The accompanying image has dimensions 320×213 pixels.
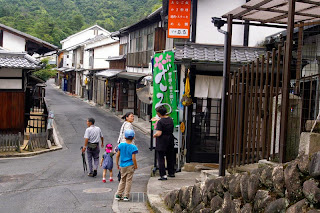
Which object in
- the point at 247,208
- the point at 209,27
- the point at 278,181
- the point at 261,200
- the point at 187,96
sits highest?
the point at 209,27

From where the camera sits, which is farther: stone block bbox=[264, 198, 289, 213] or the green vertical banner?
the green vertical banner

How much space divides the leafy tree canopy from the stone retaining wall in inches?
2916

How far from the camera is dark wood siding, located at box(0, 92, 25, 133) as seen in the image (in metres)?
18.6

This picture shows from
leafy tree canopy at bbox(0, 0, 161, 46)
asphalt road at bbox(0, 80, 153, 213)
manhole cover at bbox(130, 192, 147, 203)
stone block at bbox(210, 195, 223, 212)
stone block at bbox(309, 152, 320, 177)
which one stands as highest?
leafy tree canopy at bbox(0, 0, 161, 46)

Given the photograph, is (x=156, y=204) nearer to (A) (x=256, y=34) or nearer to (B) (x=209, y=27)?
(B) (x=209, y=27)

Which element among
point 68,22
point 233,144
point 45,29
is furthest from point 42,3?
point 233,144

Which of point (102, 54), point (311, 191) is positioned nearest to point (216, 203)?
point (311, 191)

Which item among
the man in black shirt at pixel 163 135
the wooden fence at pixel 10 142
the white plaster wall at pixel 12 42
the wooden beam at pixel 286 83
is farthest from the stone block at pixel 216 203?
the white plaster wall at pixel 12 42

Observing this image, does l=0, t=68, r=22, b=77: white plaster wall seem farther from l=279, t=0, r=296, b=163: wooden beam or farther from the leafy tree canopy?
the leafy tree canopy

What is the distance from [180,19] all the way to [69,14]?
93.6m

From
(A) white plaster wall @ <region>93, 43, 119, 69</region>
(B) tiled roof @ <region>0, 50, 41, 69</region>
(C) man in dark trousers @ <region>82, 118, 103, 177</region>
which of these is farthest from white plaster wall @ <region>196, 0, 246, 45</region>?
(A) white plaster wall @ <region>93, 43, 119, 69</region>

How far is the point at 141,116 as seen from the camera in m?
32.3

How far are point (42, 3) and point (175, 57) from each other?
103804mm

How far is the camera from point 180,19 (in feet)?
46.5
